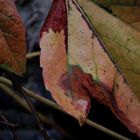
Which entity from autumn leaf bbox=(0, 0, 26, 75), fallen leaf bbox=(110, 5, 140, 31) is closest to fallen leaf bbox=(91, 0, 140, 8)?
fallen leaf bbox=(110, 5, 140, 31)

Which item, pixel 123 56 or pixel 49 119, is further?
pixel 49 119

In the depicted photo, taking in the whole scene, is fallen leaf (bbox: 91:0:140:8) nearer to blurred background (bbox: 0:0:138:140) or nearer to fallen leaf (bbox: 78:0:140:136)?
fallen leaf (bbox: 78:0:140:136)

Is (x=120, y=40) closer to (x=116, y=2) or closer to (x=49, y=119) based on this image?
(x=116, y=2)

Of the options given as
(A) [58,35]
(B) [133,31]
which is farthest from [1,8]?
(B) [133,31]

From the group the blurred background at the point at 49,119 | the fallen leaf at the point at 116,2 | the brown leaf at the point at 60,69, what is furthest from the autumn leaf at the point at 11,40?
the blurred background at the point at 49,119

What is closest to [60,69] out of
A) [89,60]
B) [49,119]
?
[89,60]

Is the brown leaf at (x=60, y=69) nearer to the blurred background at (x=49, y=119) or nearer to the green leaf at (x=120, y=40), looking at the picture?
the green leaf at (x=120, y=40)

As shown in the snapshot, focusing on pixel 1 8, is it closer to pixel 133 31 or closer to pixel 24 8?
pixel 133 31
